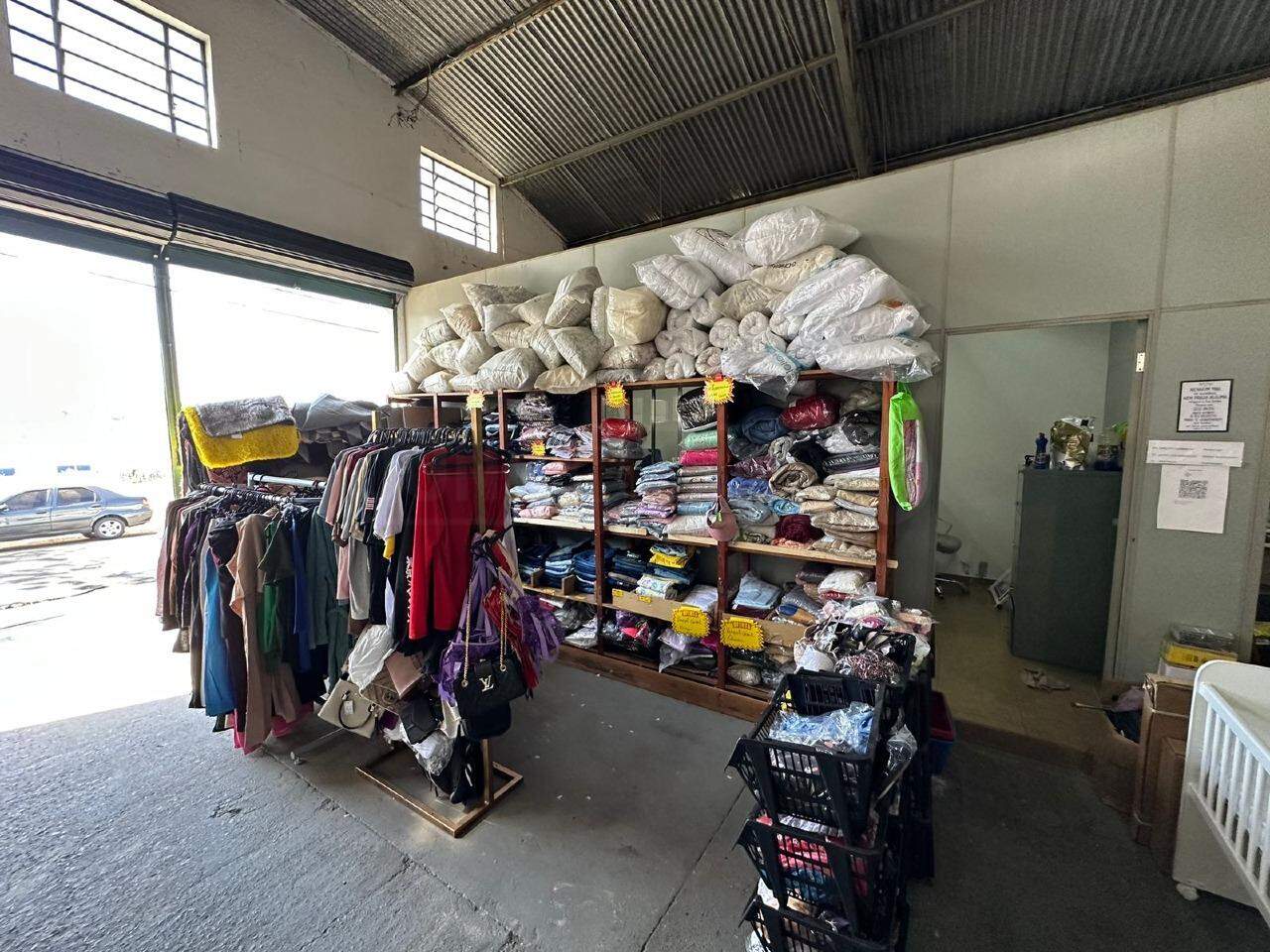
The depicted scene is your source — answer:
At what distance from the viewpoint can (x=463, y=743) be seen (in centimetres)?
204

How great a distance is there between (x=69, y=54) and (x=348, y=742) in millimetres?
4327

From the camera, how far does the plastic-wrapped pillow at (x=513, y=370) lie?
10.3 ft

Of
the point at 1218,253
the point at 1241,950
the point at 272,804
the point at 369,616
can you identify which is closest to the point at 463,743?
the point at 369,616

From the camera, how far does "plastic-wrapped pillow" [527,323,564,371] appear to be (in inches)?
120

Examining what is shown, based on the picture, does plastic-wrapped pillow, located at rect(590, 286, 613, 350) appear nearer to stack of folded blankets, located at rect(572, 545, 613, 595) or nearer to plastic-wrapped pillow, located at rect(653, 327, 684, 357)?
plastic-wrapped pillow, located at rect(653, 327, 684, 357)

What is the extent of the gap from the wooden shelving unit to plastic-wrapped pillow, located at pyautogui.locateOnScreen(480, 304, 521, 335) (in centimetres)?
46

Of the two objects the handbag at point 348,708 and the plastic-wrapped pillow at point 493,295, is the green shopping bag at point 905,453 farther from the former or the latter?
the plastic-wrapped pillow at point 493,295

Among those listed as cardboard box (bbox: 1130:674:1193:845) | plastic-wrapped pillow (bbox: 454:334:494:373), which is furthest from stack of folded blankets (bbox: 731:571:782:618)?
plastic-wrapped pillow (bbox: 454:334:494:373)

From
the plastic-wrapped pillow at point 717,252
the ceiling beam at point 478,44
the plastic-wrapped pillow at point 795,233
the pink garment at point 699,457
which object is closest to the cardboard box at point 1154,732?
the pink garment at point 699,457

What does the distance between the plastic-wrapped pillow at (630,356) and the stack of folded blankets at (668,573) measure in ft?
3.66

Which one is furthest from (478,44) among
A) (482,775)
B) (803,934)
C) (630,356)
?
(803,934)

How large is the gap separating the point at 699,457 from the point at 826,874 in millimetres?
1925

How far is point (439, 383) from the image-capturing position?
371 centimetres

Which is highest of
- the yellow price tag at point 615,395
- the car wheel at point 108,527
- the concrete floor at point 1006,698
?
the yellow price tag at point 615,395
